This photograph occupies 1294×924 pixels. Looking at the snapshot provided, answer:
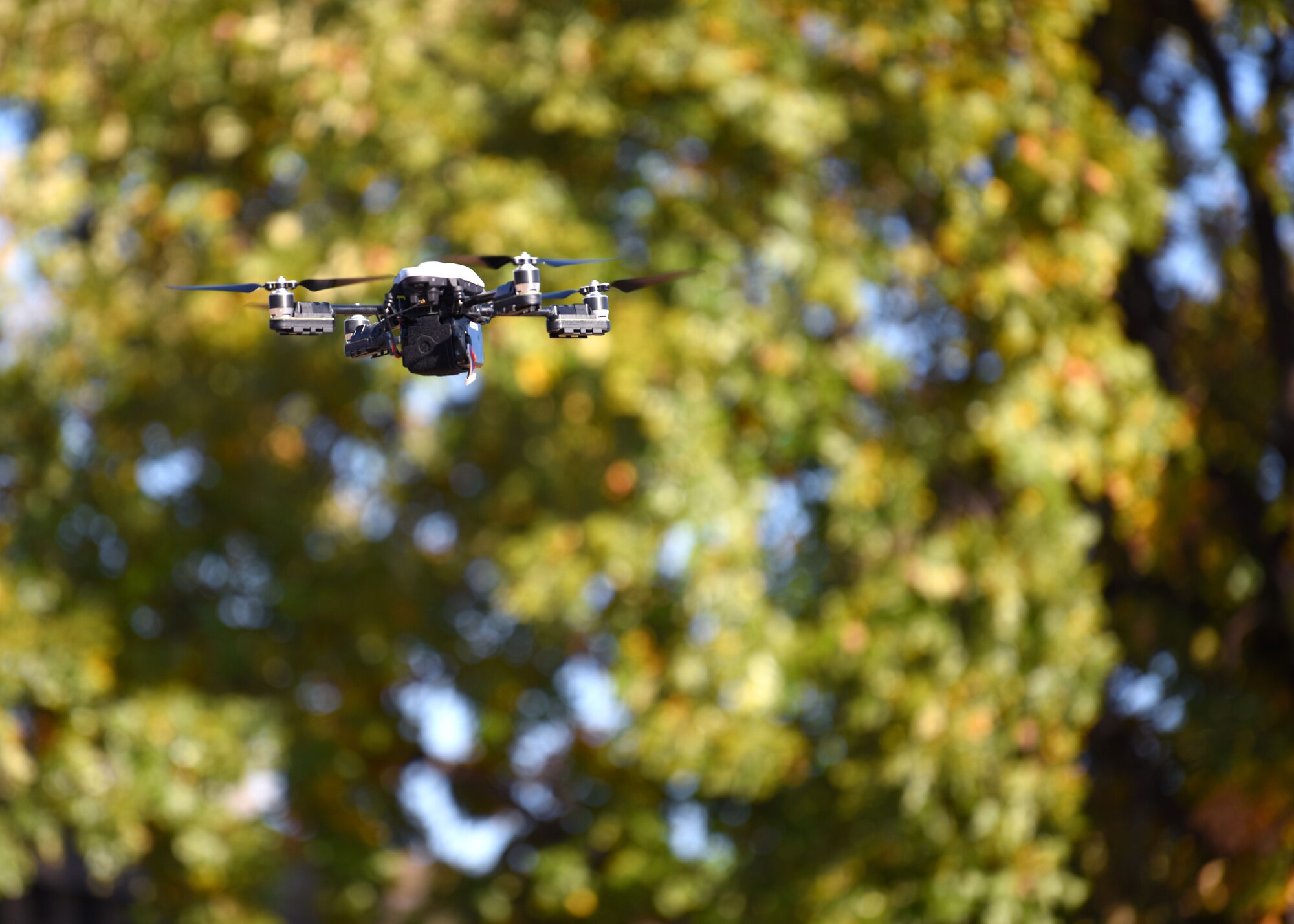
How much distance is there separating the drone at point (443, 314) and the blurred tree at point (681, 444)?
5496 mm

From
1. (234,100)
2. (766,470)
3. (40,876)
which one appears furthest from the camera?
(40,876)

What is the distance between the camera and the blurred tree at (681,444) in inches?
357

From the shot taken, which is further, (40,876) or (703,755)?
(40,876)

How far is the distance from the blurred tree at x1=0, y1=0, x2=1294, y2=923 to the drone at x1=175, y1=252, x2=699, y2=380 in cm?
550

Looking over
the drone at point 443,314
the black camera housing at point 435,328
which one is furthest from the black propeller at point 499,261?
the black camera housing at point 435,328

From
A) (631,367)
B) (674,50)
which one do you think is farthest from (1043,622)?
(674,50)

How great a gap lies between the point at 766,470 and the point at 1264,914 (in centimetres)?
412

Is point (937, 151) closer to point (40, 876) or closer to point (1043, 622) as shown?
point (1043, 622)

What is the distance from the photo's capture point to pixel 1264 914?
9.26 m

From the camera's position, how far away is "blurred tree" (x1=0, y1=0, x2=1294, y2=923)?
29.8 ft

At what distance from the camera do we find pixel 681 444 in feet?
29.1

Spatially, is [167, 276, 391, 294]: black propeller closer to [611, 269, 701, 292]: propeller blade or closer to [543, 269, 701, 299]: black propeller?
[543, 269, 701, 299]: black propeller

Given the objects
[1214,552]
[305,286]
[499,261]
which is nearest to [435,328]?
[499,261]

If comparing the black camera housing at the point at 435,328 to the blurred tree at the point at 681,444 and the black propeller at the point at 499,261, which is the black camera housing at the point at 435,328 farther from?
the blurred tree at the point at 681,444
